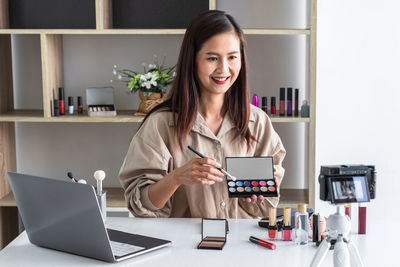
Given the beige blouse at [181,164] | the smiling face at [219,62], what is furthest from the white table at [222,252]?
the smiling face at [219,62]

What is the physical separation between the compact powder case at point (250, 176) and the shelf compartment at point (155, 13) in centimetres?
138

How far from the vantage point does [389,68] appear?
3285 millimetres

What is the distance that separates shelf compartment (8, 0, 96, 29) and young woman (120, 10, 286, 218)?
112 centimetres

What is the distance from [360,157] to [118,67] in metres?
1.59

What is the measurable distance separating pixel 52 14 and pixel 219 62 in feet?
4.60

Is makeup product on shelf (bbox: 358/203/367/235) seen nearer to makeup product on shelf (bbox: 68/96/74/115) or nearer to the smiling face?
the smiling face

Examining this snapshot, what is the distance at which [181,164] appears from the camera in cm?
210

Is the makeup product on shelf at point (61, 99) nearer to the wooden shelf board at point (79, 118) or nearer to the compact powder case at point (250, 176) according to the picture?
the wooden shelf board at point (79, 118)

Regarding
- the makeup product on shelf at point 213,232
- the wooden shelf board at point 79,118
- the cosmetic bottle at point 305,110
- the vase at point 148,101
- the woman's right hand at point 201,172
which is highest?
the vase at point 148,101

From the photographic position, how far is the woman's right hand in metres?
1.76

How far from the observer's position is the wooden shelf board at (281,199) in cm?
304

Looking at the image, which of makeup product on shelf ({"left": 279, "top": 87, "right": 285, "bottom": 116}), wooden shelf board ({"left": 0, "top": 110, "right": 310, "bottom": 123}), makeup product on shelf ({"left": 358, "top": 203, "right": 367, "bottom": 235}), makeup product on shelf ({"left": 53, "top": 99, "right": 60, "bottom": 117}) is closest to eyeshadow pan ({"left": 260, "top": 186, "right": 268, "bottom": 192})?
makeup product on shelf ({"left": 358, "top": 203, "right": 367, "bottom": 235})

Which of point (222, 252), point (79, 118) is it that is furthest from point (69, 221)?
point (79, 118)

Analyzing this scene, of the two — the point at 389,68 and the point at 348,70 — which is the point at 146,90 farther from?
the point at 389,68
